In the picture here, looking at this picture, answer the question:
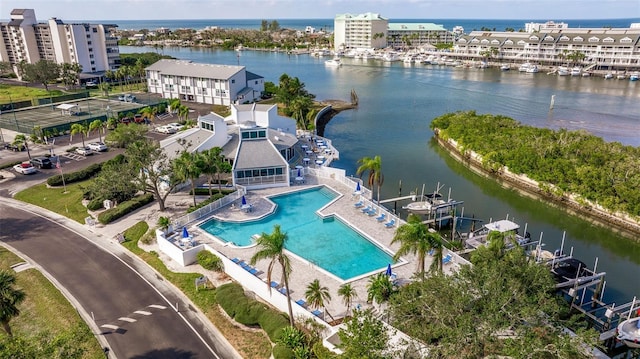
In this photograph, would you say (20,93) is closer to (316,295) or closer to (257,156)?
A: (257,156)

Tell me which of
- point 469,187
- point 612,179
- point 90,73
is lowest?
point 469,187

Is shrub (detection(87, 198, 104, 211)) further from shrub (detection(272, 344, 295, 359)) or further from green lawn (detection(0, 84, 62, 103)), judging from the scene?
green lawn (detection(0, 84, 62, 103))

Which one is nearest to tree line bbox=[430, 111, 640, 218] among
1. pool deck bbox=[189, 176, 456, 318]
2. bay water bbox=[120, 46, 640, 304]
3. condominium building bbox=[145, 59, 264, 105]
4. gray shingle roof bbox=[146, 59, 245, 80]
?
bay water bbox=[120, 46, 640, 304]

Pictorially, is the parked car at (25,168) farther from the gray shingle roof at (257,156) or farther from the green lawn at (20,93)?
the green lawn at (20,93)

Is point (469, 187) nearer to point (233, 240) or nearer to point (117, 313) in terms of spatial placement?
point (233, 240)

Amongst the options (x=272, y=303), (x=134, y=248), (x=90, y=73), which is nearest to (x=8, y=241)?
(x=134, y=248)

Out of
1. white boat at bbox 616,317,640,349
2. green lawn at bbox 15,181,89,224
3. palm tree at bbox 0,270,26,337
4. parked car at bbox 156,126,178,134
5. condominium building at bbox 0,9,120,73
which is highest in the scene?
condominium building at bbox 0,9,120,73

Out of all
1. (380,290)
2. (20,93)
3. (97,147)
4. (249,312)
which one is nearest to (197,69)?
(97,147)
